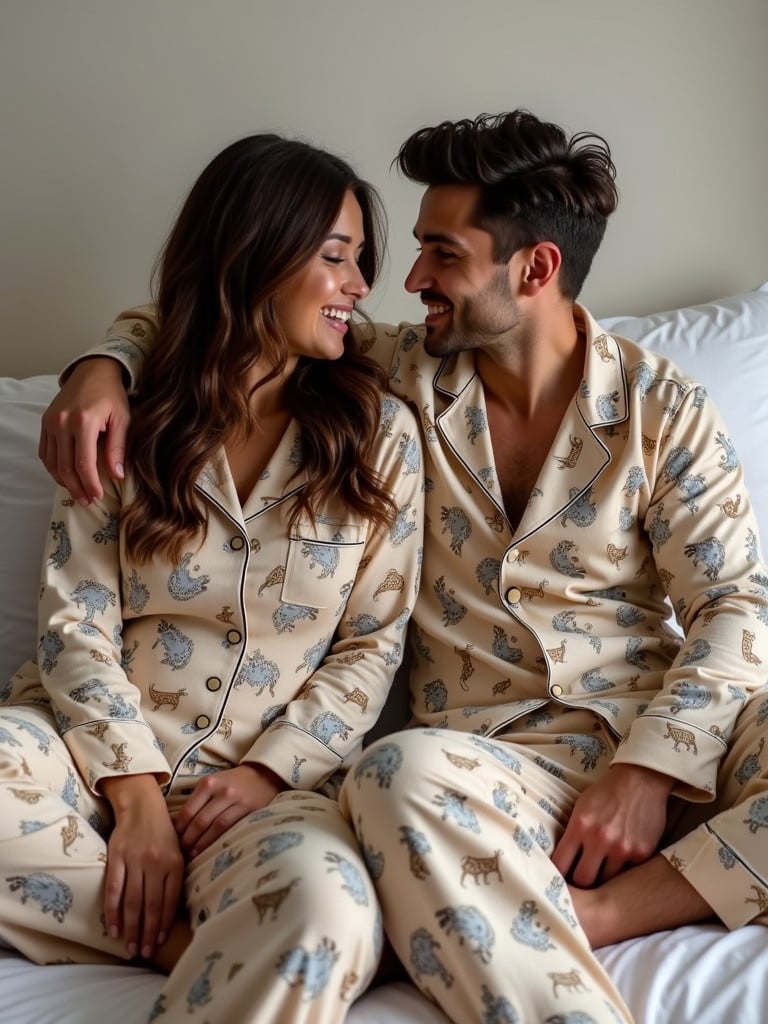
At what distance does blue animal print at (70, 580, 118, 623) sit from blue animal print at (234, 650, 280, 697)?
0.21 meters

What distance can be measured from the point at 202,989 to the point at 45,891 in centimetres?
33

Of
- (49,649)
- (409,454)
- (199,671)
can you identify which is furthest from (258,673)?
(409,454)

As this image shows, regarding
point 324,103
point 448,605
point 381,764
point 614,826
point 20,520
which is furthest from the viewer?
point 324,103

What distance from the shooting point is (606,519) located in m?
1.76

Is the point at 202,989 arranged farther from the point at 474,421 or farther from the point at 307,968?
the point at 474,421

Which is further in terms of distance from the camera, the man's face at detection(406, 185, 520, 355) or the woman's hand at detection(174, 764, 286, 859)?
the man's face at detection(406, 185, 520, 355)

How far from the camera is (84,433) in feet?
5.37

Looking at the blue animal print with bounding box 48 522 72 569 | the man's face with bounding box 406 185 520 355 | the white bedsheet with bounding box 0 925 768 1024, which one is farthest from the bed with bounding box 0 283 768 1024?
the man's face with bounding box 406 185 520 355

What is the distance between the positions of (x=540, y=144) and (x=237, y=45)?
690mm

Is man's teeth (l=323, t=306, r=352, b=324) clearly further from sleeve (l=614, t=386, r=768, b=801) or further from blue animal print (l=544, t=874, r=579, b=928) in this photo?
blue animal print (l=544, t=874, r=579, b=928)

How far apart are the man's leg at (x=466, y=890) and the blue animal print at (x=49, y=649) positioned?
0.48m

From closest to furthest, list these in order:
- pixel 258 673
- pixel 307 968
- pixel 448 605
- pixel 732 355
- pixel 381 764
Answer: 1. pixel 307 968
2. pixel 381 764
3. pixel 258 673
4. pixel 448 605
5. pixel 732 355

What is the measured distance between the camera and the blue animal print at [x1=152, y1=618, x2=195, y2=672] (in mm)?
1689

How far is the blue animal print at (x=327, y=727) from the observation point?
1.66m
